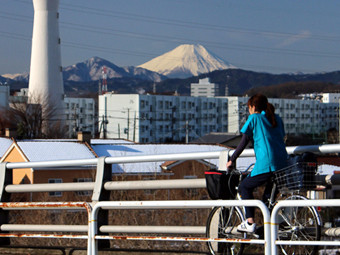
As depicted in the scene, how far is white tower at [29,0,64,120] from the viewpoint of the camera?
302ft

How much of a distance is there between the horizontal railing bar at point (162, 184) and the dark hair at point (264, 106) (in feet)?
3.14

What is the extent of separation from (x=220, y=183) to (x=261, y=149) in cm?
52

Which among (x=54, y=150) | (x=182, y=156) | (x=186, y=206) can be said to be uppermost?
(x=182, y=156)

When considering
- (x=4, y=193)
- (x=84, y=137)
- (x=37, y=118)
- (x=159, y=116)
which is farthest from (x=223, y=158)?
(x=159, y=116)

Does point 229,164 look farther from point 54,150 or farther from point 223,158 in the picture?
point 54,150

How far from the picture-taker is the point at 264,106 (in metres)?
6.59

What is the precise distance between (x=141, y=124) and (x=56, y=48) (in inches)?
2065

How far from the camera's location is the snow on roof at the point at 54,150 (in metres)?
44.1

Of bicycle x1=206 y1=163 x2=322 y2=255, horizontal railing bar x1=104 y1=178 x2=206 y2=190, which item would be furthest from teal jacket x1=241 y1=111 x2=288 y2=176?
horizontal railing bar x1=104 y1=178 x2=206 y2=190

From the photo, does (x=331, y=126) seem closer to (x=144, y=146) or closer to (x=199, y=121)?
(x=199, y=121)

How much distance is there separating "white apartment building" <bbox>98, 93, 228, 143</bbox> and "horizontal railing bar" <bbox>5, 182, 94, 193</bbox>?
124m

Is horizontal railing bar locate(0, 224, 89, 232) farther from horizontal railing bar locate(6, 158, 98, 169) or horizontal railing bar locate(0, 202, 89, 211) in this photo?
horizontal railing bar locate(6, 158, 98, 169)

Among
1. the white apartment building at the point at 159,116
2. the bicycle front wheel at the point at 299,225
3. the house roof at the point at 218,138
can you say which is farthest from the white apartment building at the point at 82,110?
the bicycle front wheel at the point at 299,225

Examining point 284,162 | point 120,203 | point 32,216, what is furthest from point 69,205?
point 32,216
